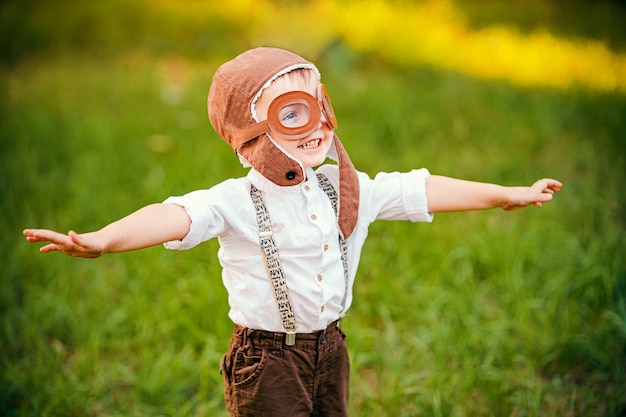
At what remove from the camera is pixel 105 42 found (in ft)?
20.5

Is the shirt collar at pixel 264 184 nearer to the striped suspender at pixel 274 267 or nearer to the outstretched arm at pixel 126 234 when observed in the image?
the striped suspender at pixel 274 267

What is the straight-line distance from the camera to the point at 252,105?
1.68 metres

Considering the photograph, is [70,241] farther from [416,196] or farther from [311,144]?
[416,196]

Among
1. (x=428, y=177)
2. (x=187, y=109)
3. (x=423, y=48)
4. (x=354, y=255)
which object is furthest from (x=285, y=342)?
(x=423, y=48)

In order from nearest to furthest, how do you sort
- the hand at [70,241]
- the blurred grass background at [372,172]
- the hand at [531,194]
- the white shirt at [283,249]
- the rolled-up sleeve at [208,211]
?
the hand at [70,241] < the rolled-up sleeve at [208,211] < the white shirt at [283,249] < the hand at [531,194] < the blurred grass background at [372,172]

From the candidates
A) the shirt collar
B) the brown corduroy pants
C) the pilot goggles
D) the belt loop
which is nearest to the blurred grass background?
the brown corduroy pants

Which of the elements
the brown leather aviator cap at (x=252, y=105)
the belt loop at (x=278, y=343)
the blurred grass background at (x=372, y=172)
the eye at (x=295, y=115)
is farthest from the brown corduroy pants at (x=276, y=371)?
the blurred grass background at (x=372, y=172)

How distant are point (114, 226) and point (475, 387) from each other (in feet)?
5.52

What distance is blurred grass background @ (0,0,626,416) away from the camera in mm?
2779

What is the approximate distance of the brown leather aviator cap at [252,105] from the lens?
1681 millimetres

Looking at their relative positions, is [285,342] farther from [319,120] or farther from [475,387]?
[475,387]

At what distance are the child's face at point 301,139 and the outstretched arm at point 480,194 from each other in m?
0.34

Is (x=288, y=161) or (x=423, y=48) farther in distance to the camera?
(x=423, y=48)

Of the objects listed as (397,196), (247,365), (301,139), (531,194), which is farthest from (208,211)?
(531,194)
